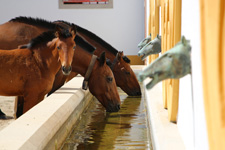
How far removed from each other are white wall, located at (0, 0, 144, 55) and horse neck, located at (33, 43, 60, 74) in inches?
256

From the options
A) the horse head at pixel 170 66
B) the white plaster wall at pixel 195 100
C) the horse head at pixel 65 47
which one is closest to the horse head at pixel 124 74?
the horse head at pixel 65 47

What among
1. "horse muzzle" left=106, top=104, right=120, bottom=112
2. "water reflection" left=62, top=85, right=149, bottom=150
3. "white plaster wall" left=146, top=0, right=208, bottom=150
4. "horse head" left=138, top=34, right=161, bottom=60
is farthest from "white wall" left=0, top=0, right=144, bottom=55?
"white plaster wall" left=146, top=0, right=208, bottom=150

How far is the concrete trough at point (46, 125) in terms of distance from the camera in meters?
2.08

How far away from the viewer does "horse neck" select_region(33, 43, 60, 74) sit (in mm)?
3516

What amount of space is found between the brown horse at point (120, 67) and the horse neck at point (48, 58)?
1359 millimetres

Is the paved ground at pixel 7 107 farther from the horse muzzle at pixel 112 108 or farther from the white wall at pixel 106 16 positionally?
the white wall at pixel 106 16

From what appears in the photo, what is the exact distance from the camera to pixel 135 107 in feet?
14.4

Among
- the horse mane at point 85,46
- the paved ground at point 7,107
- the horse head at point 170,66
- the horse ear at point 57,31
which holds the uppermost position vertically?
the horse head at point 170,66

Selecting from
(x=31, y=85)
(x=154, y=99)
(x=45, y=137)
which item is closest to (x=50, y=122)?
(x=45, y=137)

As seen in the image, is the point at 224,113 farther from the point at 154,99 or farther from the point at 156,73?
the point at 154,99

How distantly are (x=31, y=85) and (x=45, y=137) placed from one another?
118 cm

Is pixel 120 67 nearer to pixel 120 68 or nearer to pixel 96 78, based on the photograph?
pixel 120 68

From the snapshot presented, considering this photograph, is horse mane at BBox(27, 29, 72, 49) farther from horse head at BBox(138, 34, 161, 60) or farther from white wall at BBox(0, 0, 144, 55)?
white wall at BBox(0, 0, 144, 55)

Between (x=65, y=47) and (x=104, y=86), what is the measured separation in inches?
29.6
